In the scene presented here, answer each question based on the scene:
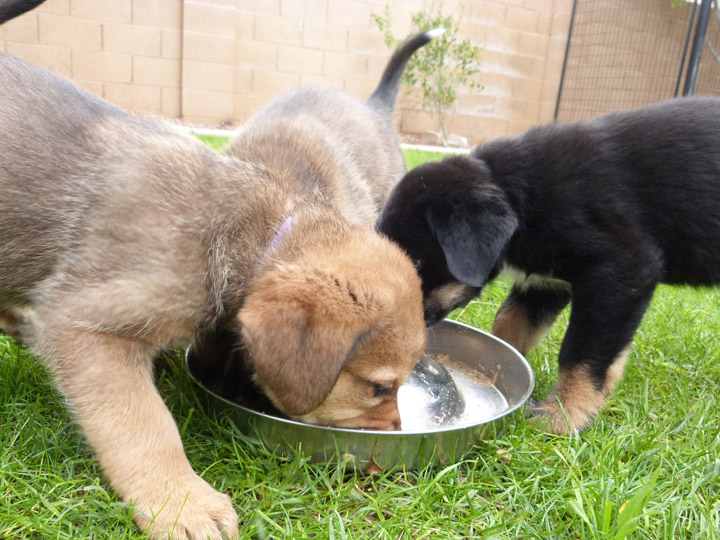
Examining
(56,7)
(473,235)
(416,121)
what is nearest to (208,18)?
(56,7)

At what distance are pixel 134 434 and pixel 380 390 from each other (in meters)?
0.71

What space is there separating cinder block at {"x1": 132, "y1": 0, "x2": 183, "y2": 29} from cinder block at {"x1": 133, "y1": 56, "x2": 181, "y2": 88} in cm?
49

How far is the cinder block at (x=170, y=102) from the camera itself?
384 inches

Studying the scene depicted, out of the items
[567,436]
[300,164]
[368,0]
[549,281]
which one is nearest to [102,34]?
[368,0]

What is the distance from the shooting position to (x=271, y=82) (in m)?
10.4

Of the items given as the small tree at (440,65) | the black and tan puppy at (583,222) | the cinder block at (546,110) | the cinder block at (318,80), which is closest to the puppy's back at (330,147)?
the black and tan puppy at (583,222)

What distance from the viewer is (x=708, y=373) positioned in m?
2.92

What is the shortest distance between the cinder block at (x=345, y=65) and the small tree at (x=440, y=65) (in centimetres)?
60

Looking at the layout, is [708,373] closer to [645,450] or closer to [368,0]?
[645,450]

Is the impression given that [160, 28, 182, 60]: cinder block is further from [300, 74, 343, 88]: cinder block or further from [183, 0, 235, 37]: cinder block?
[300, 74, 343, 88]: cinder block

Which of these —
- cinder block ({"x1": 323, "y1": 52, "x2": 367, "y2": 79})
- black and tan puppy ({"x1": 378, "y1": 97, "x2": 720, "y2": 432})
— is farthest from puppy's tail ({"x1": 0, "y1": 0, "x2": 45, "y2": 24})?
cinder block ({"x1": 323, "y1": 52, "x2": 367, "y2": 79})

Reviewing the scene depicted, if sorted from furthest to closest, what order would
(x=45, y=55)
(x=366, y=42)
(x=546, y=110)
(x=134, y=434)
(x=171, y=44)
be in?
(x=546, y=110) → (x=366, y=42) → (x=171, y=44) → (x=45, y=55) → (x=134, y=434)

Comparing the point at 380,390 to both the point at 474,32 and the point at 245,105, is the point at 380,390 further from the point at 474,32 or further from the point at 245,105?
the point at 474,32

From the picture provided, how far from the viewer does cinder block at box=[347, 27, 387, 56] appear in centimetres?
1089
